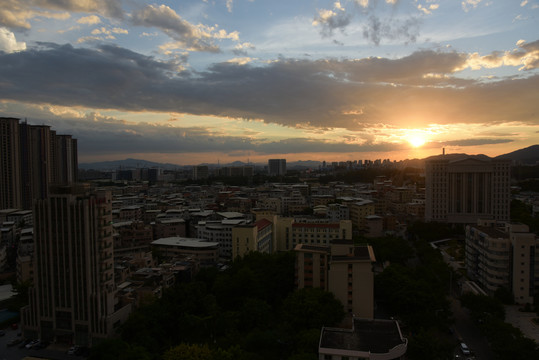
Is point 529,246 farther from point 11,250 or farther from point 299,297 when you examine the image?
point 11,250

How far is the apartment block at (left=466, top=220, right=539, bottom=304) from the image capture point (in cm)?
1052

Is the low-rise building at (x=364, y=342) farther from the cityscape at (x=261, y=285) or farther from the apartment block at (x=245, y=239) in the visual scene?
the apartment block at (x=245, y=239)

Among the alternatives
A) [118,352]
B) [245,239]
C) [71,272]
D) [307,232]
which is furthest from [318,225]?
[118,352]

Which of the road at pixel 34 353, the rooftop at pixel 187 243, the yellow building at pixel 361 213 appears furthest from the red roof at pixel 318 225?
the road at pixel 34 353

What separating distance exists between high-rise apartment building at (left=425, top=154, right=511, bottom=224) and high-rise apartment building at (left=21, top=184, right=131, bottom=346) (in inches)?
756

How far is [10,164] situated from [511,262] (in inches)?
1150

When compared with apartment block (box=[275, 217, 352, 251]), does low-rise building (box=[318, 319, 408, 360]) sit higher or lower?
lower

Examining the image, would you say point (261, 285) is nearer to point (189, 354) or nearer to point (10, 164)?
point (189, 354)

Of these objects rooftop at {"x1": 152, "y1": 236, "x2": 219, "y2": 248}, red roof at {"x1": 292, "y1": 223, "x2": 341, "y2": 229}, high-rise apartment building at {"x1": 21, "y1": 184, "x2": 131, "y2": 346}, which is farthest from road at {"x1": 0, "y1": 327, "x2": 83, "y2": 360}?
red roof at {"x1": 292, "y1": 223, "x2": 341, "y2": 229}

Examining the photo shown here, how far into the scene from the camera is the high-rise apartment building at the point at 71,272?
901cm

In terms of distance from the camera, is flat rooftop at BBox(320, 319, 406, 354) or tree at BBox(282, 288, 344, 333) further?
tree at BBox(282, 288, 344, 333)

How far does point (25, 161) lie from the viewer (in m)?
26.9

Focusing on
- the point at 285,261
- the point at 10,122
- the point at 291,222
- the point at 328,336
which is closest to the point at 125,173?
the point at 10,122

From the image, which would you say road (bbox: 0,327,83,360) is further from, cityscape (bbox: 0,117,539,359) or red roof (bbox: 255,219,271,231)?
red roof (bbox: 255,219,271,231)
